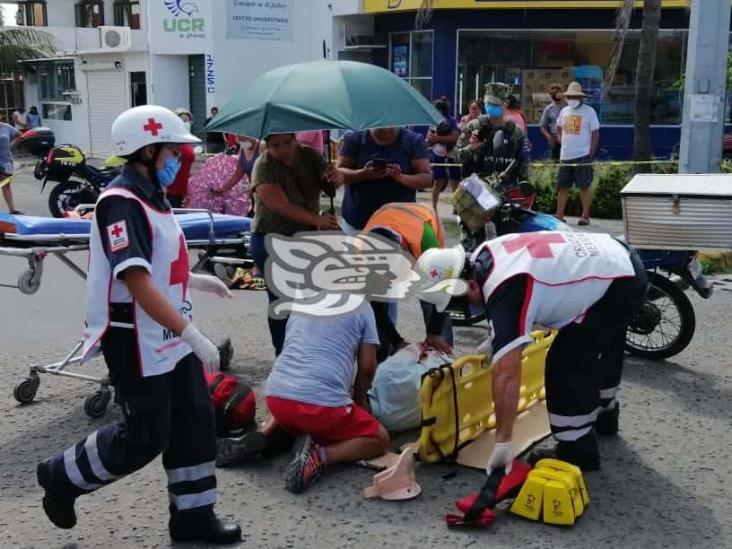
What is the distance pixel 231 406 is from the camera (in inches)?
188

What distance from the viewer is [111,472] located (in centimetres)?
352

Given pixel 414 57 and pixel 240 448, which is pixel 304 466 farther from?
pixel 414 57

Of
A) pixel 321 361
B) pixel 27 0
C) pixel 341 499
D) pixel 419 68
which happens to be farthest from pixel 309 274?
pixel 27 0

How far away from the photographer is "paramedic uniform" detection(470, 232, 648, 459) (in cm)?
382

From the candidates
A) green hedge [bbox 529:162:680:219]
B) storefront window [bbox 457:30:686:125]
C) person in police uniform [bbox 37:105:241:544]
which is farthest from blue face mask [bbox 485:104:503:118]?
storefront window [bbox 457:30:686:125]

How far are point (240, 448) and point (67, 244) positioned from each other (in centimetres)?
157

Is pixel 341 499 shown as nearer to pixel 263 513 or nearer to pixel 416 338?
pixel 263 513

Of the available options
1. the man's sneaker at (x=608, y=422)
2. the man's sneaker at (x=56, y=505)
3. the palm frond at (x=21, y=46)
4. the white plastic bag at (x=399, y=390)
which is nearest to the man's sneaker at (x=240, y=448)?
the white plastic bag at (x=399, y=390)

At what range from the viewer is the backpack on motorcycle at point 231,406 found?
15.7 ft

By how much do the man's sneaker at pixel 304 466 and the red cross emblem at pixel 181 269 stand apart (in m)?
1.09

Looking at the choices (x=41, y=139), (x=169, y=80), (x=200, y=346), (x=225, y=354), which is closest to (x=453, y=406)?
(x=200, y=346)

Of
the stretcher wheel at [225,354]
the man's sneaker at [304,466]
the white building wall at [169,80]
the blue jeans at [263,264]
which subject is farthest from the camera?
the white building wall at [169,80]

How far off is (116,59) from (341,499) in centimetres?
2616

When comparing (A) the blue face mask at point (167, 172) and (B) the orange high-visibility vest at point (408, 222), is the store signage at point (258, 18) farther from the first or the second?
(A) the blue face mask at point (167, 172)
